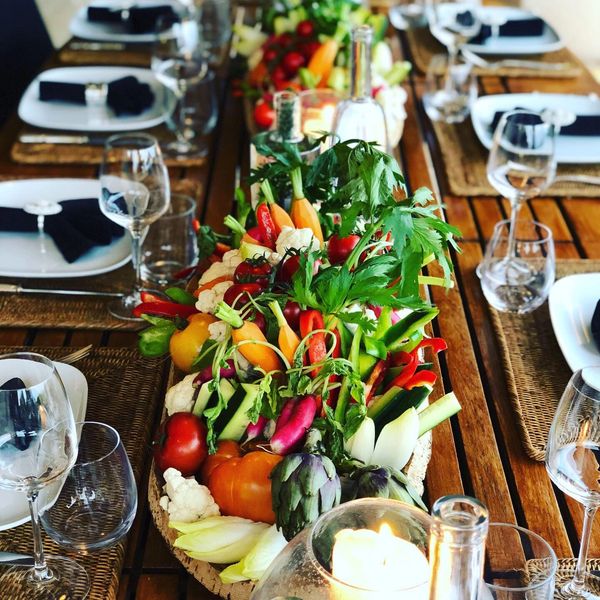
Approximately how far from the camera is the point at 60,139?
6.22ft

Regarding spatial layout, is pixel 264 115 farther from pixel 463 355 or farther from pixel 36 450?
pixel 36 450

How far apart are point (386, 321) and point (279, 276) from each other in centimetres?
13

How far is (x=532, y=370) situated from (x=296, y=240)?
1.28 ft

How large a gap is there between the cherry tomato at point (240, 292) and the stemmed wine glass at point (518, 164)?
20.7 inches

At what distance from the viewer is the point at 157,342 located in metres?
1.11

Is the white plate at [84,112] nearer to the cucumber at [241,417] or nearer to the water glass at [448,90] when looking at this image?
the water glass at [448,90]

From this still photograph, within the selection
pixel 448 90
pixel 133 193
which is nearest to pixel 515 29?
pixel 448 90

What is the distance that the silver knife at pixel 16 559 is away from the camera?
2.96ft

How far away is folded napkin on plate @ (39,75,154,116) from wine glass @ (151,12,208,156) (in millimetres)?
55

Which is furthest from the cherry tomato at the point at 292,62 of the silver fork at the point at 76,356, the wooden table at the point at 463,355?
the silver fork at the point at 76,356

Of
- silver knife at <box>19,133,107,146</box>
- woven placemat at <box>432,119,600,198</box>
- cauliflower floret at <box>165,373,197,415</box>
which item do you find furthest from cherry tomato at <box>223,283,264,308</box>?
silver knife at <box>19,133,107,146</box>

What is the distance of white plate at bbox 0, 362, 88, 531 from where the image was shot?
949mm

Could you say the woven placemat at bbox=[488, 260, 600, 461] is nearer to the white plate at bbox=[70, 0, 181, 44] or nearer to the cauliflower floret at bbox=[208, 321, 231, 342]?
the cauliflower floret at bbox=[208, 321, 231, 342]

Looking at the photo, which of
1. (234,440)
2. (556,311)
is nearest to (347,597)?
(234,440)
